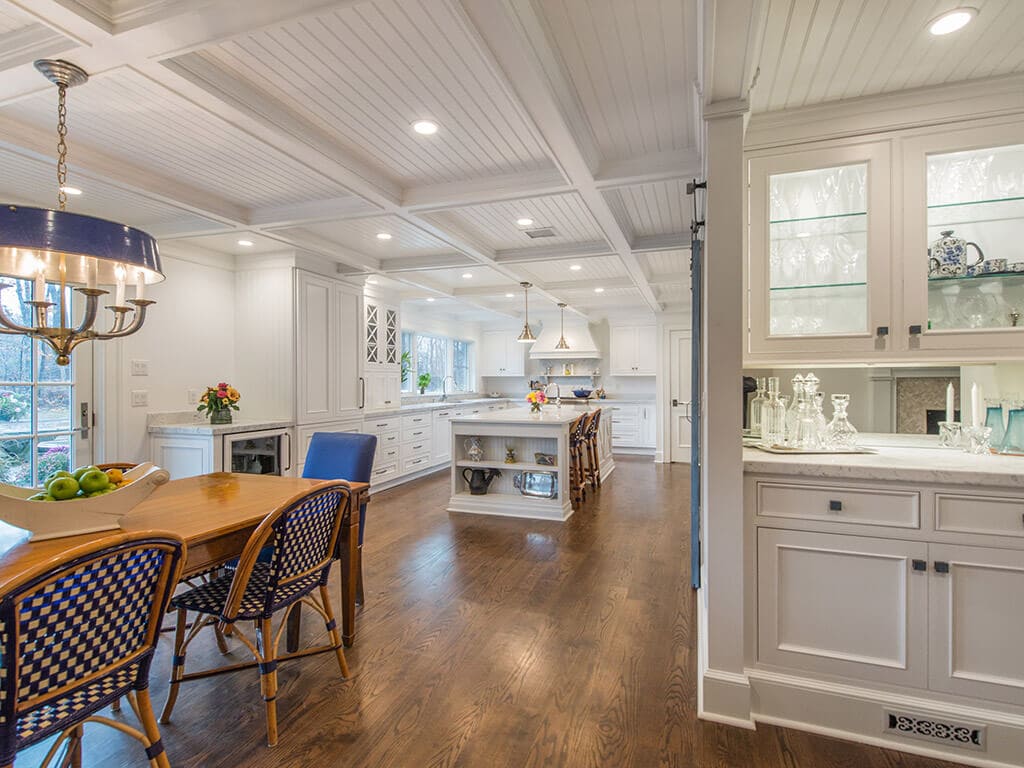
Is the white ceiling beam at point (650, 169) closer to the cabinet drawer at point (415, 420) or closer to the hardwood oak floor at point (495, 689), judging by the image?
the hardwood oak floor at point (495, 689)

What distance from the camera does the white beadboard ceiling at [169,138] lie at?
7.21 ft

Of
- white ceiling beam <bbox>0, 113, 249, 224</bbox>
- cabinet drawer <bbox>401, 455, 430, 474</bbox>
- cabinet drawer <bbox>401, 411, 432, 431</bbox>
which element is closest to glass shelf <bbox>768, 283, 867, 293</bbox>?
white ceiling beam <bbox>0, 113, 249, 224</bbox>

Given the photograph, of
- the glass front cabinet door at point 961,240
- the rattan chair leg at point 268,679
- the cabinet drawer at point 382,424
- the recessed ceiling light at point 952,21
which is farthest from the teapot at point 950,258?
the cabinet drawer at point 382,424

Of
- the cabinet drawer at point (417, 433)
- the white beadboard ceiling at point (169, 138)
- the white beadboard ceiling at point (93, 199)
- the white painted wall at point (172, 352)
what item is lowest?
the cabinet drawer at point (417, 433)

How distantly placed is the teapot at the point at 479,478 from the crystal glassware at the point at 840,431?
3.27 meters

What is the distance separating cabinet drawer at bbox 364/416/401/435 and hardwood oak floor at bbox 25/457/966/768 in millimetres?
2346

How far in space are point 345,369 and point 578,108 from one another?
393 centimetres

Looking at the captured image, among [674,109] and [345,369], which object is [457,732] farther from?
[345,369]

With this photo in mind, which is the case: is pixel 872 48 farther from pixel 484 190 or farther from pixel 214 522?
pixel 214 522

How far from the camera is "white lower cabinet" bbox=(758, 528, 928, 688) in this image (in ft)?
5.83

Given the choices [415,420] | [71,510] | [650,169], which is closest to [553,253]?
[650,169]

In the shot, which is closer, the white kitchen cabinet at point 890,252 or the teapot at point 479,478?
the white kitchen cabinet at point 890,252

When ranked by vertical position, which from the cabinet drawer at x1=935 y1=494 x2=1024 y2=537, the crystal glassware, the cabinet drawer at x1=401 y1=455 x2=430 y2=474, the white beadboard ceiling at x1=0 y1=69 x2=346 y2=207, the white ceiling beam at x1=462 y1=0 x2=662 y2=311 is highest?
the white beadboard ceiling at x1=0 y1=69 x2=346 y2=207

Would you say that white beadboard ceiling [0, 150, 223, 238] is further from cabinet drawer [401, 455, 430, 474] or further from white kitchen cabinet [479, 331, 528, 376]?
white kitchen cabinet [479, 331, 528, 376]
